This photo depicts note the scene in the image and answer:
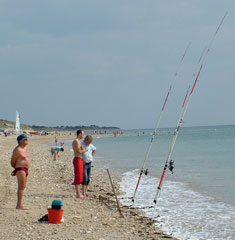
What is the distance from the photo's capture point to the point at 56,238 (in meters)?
5.51

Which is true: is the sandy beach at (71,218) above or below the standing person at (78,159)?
below

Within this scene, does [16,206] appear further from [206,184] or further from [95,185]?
[206,184]

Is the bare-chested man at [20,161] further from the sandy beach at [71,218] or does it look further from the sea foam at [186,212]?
the sea foam at [186,212]

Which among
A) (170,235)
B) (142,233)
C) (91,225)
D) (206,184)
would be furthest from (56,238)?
(206,184)

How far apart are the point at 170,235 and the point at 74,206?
2314 mm

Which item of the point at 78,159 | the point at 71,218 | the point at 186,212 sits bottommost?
the point at 71,218

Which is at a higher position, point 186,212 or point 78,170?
point 78,170

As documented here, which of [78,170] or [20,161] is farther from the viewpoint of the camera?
[78,170]

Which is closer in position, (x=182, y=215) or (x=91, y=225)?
(x=91, y=225)

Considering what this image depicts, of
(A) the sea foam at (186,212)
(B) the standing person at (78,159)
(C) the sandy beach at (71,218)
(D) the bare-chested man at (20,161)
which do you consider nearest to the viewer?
(C) the sandy beach at (71,218)

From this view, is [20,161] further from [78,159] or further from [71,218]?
[78,159]

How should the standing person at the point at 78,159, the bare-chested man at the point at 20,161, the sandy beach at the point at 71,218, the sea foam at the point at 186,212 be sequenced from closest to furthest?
the sandy beach at the point at 71,218, the sea foam at the point at 186,212, the bare-chested man at the point at 20,161, the standing person at the point at 78,159

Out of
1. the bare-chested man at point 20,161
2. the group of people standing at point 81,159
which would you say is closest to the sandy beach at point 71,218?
the group of people standing at point 81,159

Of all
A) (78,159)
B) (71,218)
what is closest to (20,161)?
(71,218)
